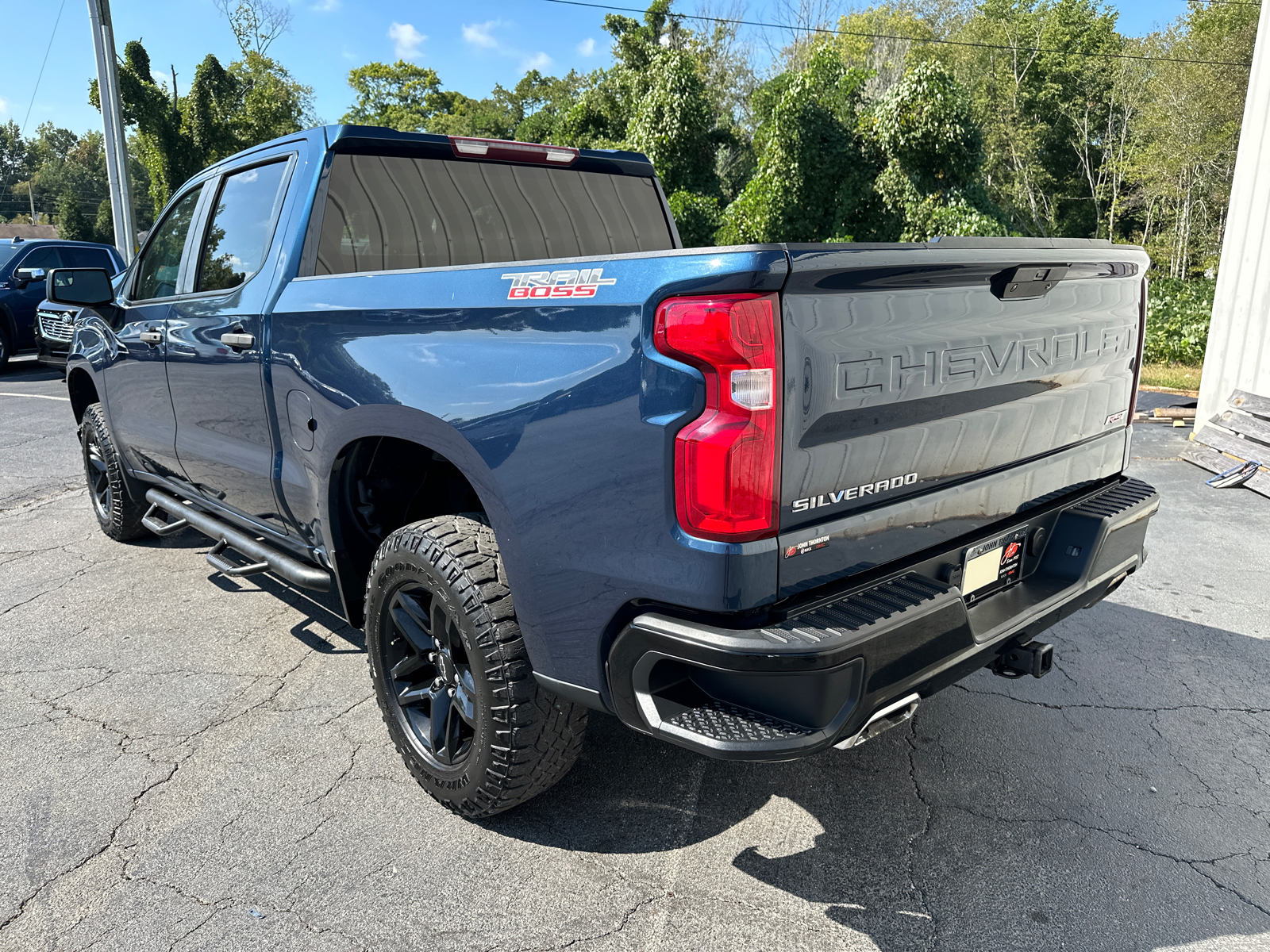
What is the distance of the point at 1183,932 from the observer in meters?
2.27

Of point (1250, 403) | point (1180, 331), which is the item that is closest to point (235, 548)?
point (1250, 403)

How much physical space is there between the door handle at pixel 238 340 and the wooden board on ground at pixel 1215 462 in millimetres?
6859

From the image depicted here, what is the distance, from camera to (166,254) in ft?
14.5

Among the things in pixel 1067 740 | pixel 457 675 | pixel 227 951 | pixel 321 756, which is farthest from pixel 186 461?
pixel 1067 740

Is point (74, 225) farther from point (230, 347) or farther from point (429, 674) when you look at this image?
point (429, 674)

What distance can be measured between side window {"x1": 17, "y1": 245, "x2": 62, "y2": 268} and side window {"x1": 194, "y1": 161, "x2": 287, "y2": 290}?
12743 mm

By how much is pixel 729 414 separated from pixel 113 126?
18.7m

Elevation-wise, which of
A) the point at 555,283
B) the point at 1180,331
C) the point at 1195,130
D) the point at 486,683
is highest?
the point at 1195,130

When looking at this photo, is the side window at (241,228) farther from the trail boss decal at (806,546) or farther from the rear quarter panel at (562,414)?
the trail boss decal at (806,546)

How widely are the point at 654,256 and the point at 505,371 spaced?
0.52 m

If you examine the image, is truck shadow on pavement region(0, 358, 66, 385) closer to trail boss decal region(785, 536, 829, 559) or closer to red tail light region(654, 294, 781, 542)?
red tail light region(654, 294, 781, 542)

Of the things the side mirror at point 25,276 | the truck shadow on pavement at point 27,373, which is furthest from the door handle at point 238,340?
the side mirror at point 25,276

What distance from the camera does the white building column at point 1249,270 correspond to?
26.0 ft

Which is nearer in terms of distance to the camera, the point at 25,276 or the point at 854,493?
the point at 854,493
